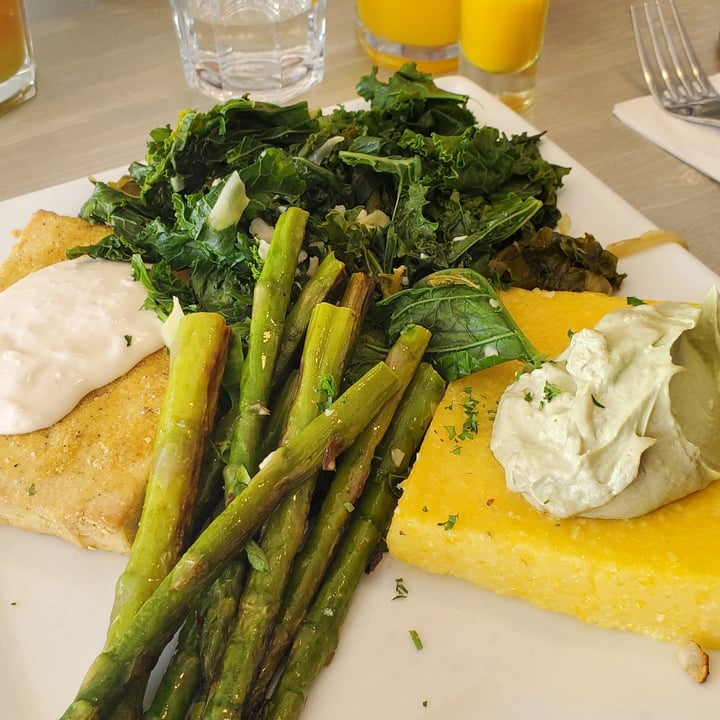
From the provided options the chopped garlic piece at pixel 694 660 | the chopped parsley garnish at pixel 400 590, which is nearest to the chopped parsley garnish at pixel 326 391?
the chopped parsley garnish at pixel 400 590

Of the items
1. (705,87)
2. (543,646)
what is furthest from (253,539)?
(705,87)

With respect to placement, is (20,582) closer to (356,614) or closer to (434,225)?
(356,614)

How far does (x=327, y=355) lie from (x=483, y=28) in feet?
8.59

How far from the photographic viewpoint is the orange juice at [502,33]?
4.30 m

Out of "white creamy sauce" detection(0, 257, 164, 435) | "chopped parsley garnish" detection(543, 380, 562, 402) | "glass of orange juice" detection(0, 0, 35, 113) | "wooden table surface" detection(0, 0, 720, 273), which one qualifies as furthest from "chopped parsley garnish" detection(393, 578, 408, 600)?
"glass of orange juice" detection(0, 0, 35, 113)

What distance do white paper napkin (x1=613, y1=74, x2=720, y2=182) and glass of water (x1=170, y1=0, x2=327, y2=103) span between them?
1906mm

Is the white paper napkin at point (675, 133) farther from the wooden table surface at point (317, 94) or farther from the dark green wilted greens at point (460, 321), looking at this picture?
the dark green wilted greens at point (460, 321)

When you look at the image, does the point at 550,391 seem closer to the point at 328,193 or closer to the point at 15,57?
the point at 328,193

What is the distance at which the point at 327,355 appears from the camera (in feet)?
8.93

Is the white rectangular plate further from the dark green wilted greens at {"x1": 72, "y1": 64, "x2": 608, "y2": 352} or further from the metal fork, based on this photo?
the metal fork

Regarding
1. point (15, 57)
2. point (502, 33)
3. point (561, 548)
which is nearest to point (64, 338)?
point (561, 548)

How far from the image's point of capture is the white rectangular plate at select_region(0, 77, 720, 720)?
7.37 feet

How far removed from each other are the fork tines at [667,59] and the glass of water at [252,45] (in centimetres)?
198

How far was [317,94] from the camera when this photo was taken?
5.04 meters
